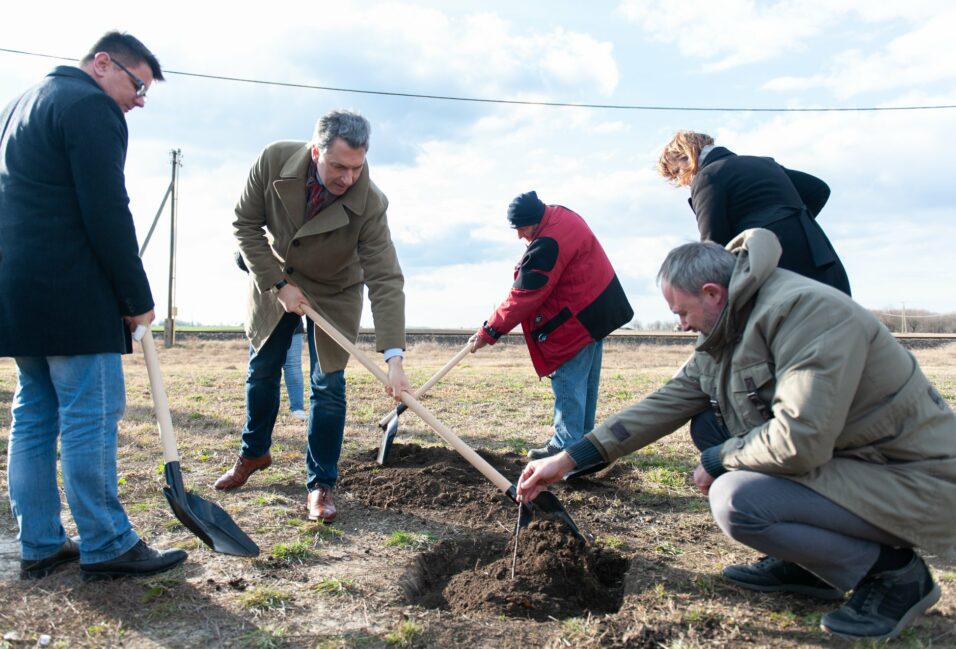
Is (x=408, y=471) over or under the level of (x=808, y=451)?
under

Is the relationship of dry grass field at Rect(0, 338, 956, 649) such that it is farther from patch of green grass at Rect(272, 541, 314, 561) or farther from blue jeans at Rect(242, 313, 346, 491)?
blue jeans at Rect(242, 313, 346, 491)

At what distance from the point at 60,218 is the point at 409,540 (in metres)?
2.09

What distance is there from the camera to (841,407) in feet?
7.70

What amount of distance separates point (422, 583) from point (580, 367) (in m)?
2.04

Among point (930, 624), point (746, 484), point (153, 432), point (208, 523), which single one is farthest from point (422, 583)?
point (153, 432)

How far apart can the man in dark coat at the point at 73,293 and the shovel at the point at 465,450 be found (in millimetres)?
1012

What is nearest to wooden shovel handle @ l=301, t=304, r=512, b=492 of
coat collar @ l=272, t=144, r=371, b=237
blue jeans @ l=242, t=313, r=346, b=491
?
blue jeans @ l=242, t=313, r=346, b=491

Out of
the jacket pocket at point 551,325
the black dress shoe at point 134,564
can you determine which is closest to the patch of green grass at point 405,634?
the black dress shoe at point 134,564

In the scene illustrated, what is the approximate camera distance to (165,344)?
23.7 meters

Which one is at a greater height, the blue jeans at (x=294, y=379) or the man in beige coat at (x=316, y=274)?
the man in beige coat at (x=316, y=274)

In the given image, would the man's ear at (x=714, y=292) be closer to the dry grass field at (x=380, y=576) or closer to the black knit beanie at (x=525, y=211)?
the dry grass field at (x=380, y=576)

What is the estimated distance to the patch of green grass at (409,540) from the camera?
363 cm

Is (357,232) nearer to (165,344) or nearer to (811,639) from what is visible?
(811,639)

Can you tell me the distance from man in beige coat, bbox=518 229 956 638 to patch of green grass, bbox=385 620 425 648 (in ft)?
3.74
